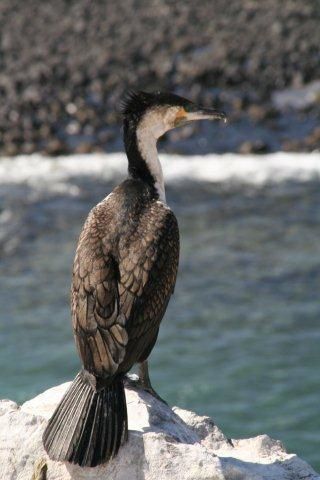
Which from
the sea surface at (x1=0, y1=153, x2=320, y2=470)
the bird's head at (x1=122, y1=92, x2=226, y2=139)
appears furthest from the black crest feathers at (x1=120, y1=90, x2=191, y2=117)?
the sea surface at (x1=0, y1=153, x2=320, y2=470)

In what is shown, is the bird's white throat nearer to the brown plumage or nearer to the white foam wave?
the brown plumage

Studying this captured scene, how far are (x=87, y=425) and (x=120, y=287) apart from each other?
1.11m

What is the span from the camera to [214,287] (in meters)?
19.5

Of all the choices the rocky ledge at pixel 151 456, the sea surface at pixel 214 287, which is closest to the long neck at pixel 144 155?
the rocky ledge at pixel 151 456

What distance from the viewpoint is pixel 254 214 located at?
77.6ft

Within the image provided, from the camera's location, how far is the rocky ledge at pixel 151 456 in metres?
7.18

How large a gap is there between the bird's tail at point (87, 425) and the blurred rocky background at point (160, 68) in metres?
21.5

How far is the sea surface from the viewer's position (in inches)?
620

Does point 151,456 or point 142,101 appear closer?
point 151,456

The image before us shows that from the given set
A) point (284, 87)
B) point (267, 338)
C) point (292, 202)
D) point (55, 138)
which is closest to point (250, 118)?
point (284, 87)

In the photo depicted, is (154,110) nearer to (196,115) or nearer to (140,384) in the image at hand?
(196,115)

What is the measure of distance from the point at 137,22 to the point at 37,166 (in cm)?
1196

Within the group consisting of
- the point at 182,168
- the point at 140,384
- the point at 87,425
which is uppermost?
the point at 182,168

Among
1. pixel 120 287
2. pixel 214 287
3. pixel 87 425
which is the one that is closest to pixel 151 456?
pixel 87 425
